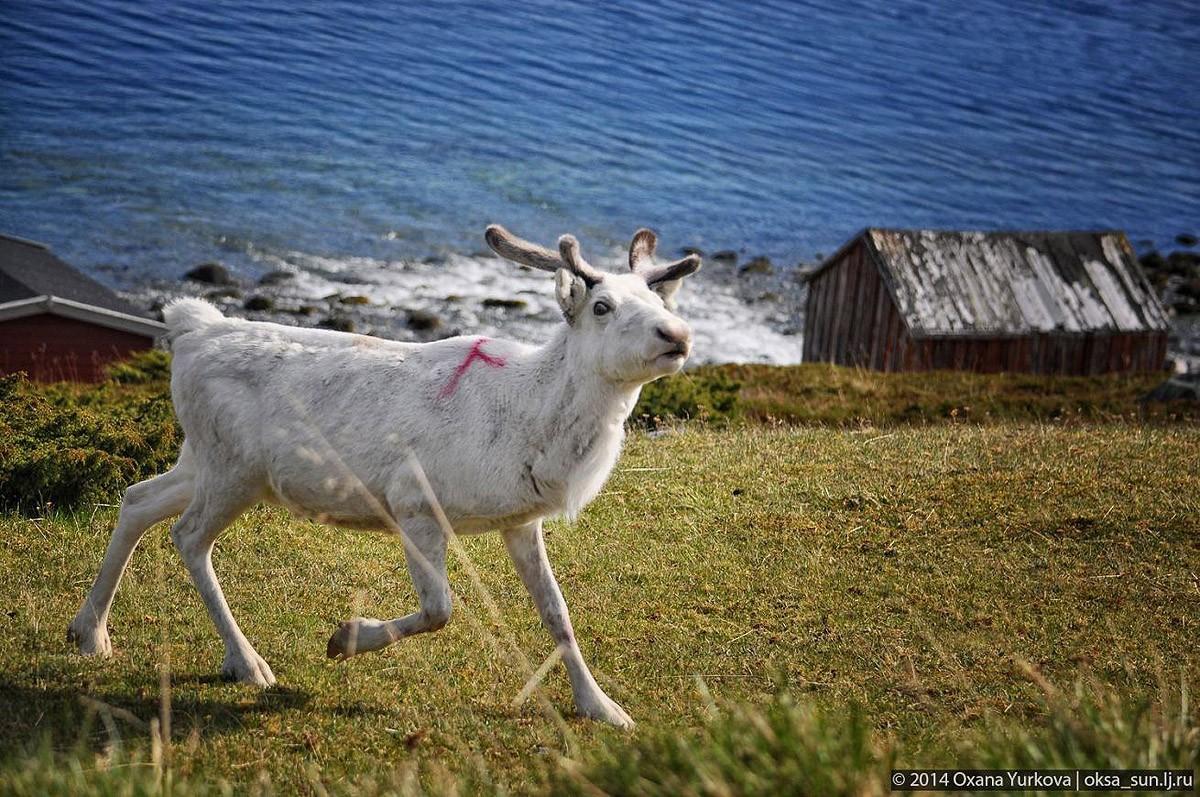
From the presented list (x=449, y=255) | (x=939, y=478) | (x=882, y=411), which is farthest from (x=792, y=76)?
(x=939, y=478)

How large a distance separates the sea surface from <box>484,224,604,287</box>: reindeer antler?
39.6 metres

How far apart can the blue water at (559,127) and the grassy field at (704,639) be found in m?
43.1

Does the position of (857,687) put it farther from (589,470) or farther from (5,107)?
(5,107)

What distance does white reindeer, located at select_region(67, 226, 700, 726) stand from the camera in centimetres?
711

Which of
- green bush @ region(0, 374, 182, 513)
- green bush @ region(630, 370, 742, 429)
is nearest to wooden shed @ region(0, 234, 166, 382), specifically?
green bush @ region(0, 374, 182, 513)

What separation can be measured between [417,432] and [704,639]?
2680 millimetres

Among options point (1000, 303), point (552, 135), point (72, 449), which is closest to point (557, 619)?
point (72, 449)

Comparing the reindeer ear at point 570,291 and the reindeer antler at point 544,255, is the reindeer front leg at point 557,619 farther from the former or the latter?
the reindeer antler at point 544,255

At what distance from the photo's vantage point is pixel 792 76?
9281 centimetres

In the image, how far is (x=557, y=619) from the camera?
751 cm

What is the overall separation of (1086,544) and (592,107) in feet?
238

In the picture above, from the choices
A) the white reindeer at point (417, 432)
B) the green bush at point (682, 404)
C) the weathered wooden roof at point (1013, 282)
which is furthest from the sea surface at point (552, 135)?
the white reindeer at point (417, 432)

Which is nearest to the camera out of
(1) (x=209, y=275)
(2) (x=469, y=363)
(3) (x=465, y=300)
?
(2) (x=469, y=363)

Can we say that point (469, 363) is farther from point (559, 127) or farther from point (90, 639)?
point (559, 127)
